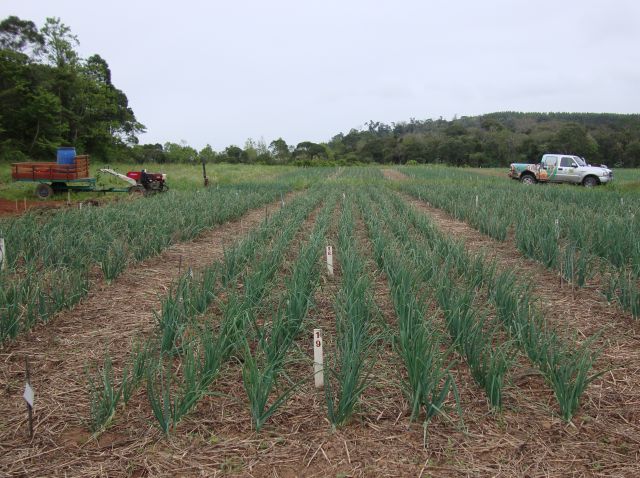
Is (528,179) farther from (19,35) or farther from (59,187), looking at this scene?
(19,35)

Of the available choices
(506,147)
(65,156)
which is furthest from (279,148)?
(65,156)

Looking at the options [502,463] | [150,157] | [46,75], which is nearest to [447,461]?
[502,463]

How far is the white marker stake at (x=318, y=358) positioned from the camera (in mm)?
2113

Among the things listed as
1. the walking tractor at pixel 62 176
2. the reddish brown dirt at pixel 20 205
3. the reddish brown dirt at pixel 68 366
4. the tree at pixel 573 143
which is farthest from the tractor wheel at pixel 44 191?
the tree at pixel 573 143

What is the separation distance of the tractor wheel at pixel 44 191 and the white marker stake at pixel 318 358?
1148 cm

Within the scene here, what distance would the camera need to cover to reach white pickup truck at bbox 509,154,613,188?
16875 millimetres

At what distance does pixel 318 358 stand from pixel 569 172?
58.7 feet

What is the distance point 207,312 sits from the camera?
3.36 m

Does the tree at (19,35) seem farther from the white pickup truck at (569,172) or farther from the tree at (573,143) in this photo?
the tree at (573,143)

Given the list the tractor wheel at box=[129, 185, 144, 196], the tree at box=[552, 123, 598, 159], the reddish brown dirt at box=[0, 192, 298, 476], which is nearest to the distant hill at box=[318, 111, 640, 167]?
the tree at box=[552, 123, 598, 159]

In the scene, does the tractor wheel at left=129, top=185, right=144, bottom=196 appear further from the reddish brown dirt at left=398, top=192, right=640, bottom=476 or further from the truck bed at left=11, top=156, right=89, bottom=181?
the reddish brown dirt at left=398, top=192, right=640, bottom=476

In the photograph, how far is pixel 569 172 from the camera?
17234 millimetres

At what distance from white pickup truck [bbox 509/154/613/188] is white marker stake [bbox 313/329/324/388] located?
687 inches

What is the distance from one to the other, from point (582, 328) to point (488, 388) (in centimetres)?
142
